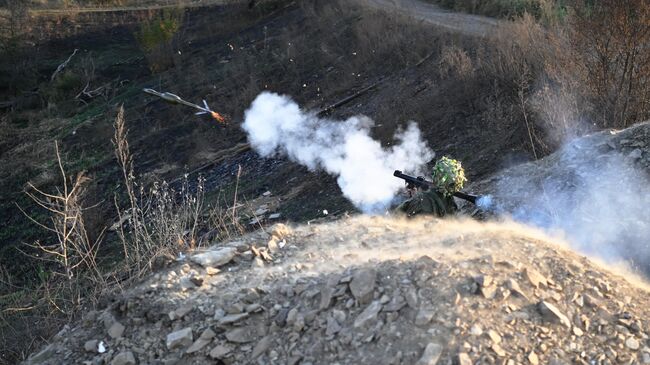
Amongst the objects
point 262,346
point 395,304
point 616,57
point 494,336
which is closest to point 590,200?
point 616,57

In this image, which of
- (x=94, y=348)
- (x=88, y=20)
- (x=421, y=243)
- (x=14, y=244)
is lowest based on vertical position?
(x=14, y=244)

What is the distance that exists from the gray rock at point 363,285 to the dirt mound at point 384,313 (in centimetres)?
1

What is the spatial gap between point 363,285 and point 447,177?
271cm

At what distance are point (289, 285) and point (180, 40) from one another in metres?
25.7

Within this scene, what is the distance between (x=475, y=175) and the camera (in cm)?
1176

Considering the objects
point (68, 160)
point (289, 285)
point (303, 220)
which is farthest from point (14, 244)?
point (289, 285)

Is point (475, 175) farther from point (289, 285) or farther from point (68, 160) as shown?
point (68, 160)

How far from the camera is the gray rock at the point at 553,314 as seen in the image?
4.59 meters

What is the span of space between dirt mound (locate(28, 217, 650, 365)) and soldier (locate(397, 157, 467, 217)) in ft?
4.05

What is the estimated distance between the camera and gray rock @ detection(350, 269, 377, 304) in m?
4.85

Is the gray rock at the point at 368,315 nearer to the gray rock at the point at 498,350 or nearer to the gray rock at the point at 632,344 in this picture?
the gray rock at the point at 498,350

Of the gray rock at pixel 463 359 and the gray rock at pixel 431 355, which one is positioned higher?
the gray rock at pixel 431 355

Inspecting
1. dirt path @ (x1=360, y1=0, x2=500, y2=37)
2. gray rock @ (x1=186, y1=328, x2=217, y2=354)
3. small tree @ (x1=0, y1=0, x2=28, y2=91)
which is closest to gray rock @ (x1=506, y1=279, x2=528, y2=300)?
gray rock @ (x1=186, y1=328, x2=217, y2=354)

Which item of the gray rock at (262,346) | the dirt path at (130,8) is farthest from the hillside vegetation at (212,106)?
the gray rock at (262,346)
